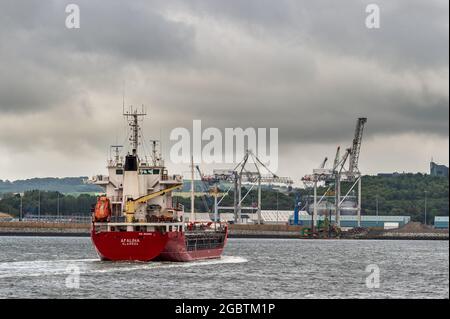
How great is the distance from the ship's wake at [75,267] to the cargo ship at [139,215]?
108 cm

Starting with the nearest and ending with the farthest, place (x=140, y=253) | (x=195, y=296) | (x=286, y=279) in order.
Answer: (x=195, y=296), (x=286, y=279), (x=140, y=253)

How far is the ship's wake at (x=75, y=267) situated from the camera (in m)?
75.2

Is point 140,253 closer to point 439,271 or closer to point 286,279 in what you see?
point 286,279

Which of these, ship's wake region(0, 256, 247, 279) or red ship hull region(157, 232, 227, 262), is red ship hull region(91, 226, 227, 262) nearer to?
red ship hull region(157, 232, 227, 262)

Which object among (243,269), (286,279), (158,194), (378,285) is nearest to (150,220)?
(158,194)

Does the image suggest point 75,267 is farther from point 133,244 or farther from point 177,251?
point 177,251

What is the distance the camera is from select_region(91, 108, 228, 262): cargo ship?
81.4 meters

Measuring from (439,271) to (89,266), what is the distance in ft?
93.5

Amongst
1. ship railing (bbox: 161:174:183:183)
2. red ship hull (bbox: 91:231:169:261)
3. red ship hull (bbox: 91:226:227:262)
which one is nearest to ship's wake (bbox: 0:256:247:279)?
red ship hull (bbox: 91:226:227:262)

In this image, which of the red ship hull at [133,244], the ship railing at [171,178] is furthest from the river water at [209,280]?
the ship railing at [171,178]

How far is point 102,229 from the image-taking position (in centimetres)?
8425

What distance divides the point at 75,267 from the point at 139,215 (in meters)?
7.45

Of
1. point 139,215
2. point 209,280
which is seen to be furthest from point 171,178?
point 209,280

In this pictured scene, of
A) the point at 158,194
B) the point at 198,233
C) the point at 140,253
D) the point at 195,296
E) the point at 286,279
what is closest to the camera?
the point at 195,296
